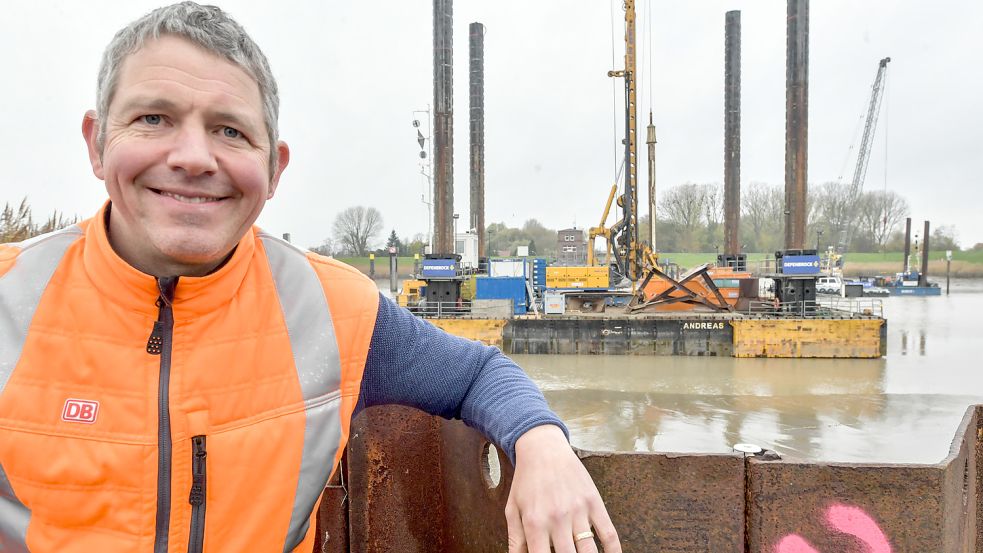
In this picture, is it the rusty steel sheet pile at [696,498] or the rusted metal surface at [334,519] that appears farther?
the rusted metal surface at [334,519]

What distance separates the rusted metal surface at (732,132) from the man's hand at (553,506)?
33.1 meters

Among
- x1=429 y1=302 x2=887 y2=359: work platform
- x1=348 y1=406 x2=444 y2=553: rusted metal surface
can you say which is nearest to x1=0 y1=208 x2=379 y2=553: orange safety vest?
x1=348 y1=406 x2=444 y2=553: rusted metal surface

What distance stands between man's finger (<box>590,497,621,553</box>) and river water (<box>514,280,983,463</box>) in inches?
352

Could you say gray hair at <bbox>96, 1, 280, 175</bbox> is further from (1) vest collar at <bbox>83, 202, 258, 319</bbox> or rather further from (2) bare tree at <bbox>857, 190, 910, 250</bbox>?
(2) bare tree at <bbox>857, 190, 910, 250</bbox>

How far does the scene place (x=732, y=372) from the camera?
16766mm

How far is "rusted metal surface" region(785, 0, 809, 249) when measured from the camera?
22.0 metres

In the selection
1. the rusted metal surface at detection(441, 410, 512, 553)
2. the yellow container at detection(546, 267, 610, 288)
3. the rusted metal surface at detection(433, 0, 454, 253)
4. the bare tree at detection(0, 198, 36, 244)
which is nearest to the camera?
the rusted metal surface at detection(441, 410, 512, 553)

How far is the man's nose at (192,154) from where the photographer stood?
3.92ft

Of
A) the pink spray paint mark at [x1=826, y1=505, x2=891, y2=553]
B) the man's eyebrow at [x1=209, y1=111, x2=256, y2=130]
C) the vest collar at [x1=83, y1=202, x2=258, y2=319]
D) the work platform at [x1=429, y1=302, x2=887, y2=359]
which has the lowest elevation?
the work platform at [x1=429, y1=302, x2=887, y2=359]

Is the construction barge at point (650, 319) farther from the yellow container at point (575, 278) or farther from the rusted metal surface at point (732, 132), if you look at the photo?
the rusted metal surface at point (732, 132)

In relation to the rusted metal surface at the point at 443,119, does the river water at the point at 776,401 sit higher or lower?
lower

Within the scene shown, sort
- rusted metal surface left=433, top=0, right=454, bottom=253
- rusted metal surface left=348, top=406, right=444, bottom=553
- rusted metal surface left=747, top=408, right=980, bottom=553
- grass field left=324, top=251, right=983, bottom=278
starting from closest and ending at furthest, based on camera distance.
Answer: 1. rusted metal surface left=747, top=408, right=980, bottom=553
2. rusted metal surface left=348, top=406, right=444, bottom=553
3. rusted metal surface left=433, top=0, right=454, bottom=253
4. grass field left=324, top=251, right=983, bottom=278

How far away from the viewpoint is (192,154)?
1.20m

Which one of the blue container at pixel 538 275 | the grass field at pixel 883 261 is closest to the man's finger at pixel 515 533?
the blue container at pixel 538 275
